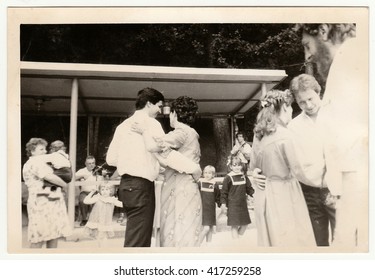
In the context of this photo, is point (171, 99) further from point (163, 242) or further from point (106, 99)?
point (163, 242)

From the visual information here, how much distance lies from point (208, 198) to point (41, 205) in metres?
1.18

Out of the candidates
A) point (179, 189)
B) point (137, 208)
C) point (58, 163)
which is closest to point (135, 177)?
point (137, 208)

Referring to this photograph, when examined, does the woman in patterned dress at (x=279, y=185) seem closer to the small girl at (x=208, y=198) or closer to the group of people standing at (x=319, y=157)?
the group of people standing at (x=319, y=157)

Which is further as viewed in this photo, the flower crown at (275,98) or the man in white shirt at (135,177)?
the flower crown at (275,98)

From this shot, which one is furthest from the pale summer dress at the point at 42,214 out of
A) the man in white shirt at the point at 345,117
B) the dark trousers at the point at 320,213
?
the man in white shirt at the point at 345,117

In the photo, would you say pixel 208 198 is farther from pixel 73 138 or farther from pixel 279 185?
pixel 73 138

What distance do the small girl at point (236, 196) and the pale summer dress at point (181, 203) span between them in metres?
0.20

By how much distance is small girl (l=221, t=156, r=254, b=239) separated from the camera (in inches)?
144

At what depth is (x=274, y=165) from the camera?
12.1 feet

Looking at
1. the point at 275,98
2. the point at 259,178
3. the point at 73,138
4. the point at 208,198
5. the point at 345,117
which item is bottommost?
the point at 208,198

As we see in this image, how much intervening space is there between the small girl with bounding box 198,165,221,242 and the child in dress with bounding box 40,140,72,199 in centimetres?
95

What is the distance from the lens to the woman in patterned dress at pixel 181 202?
3650 millimetres

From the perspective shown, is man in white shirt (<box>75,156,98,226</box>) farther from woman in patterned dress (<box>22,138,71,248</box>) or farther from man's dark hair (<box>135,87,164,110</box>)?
man's dark hair (<box>135,87,164,110</box>)
